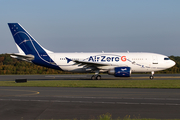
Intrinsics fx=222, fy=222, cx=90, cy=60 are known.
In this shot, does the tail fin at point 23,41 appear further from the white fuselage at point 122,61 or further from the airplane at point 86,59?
the white fuselage at point 122,61

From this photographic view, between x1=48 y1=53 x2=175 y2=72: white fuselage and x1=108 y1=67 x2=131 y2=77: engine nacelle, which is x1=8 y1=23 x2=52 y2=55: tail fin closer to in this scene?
x1=48 y1=53 x2=175 y2=72: white fuselage

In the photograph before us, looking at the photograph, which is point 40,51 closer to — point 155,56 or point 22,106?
point 155,56

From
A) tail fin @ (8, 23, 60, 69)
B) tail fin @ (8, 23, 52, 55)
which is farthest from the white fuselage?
tail fin @ (8, 23, 52, 55)

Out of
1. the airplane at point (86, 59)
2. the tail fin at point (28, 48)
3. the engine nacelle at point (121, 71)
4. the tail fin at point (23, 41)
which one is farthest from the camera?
the tail fin at point (23, 41)

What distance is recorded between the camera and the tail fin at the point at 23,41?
3481cm

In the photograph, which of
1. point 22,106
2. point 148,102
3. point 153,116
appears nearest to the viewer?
point 153,116

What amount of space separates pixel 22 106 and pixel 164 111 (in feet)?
24.9

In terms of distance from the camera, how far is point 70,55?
115ft

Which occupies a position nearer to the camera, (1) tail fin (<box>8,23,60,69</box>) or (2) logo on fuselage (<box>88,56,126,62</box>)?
(2) logo on fuselage (<box>88,56,126,62</box>)

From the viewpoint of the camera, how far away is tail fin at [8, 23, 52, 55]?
114 ft

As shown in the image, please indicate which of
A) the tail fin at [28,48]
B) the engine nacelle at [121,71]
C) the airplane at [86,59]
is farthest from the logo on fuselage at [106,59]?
the tail fin at [28,48]

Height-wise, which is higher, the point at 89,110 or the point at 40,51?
the point at 40,51

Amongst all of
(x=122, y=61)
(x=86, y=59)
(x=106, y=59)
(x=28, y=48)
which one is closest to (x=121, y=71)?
(x=122, y=61)

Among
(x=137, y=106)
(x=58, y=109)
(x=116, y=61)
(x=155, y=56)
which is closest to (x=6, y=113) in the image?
(x=58, y=109)
